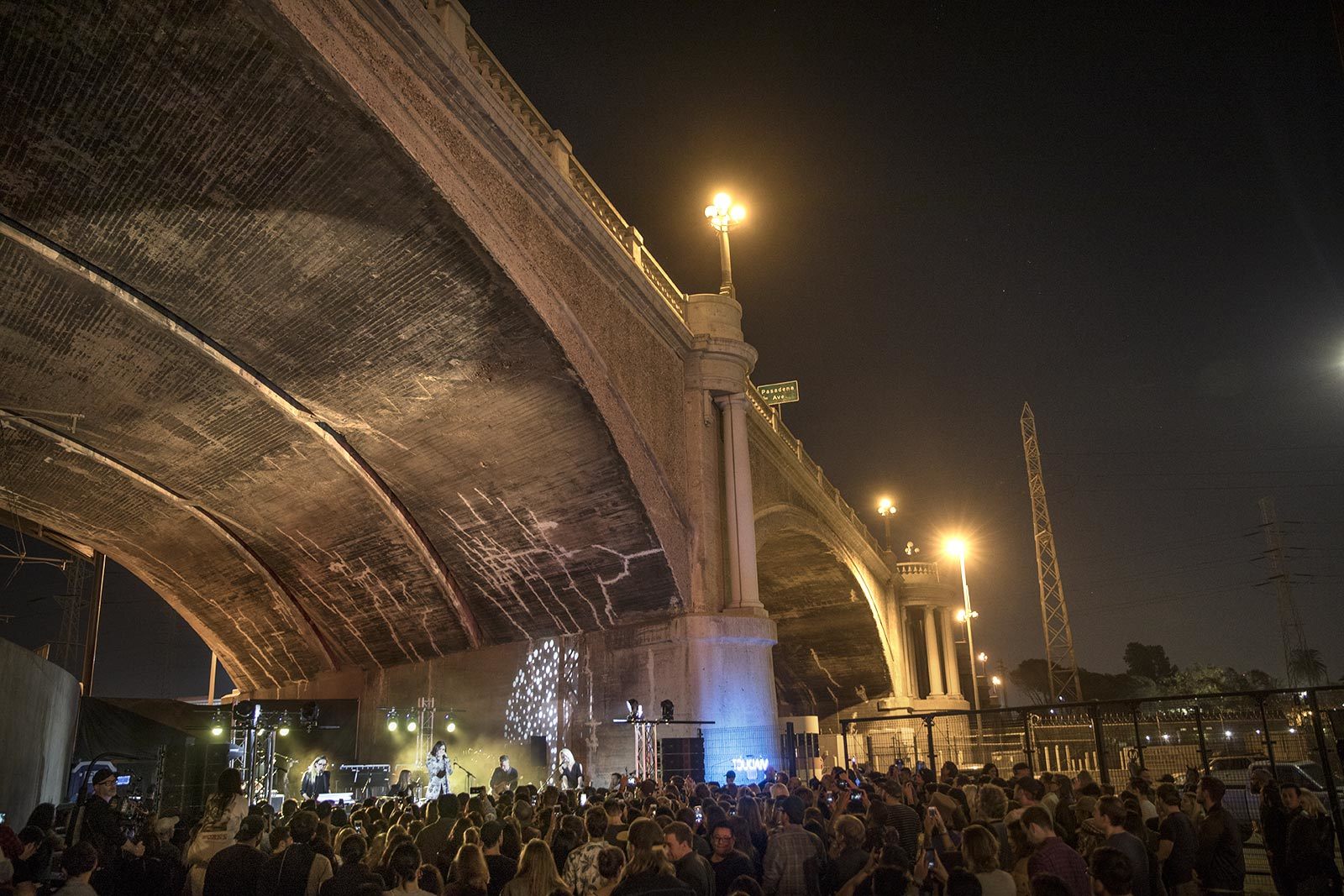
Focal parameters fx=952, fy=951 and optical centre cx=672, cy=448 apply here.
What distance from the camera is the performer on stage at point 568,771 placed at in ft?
61.2

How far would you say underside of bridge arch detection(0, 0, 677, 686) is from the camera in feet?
37.2

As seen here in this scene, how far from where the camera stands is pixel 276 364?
17.1 metres

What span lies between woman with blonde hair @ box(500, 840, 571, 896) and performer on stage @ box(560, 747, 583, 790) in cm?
1346

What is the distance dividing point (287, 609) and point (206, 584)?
8.89 feet

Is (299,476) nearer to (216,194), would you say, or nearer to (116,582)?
(216,194)

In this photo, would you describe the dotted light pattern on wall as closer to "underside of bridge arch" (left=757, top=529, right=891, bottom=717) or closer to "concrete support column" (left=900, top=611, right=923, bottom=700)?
"underside of bridge arch" (left=757, top=529, right=891, bottom=717)

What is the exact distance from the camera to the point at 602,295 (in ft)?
58.2

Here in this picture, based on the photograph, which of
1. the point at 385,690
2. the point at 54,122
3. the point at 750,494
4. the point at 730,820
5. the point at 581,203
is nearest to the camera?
the point at 730,820

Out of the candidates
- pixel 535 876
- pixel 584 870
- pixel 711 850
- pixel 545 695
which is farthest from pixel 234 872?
pixel 545 695

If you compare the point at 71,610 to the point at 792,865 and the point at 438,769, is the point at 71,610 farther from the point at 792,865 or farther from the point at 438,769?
the point at 792,865

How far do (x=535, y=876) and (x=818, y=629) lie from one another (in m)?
34.8

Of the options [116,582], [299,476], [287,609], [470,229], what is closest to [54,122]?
[470,229]

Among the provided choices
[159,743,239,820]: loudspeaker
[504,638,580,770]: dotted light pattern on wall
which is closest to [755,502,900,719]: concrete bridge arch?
[504,638,580,770]: dotted light pattern on wall

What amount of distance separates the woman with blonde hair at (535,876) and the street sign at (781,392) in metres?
38.7
